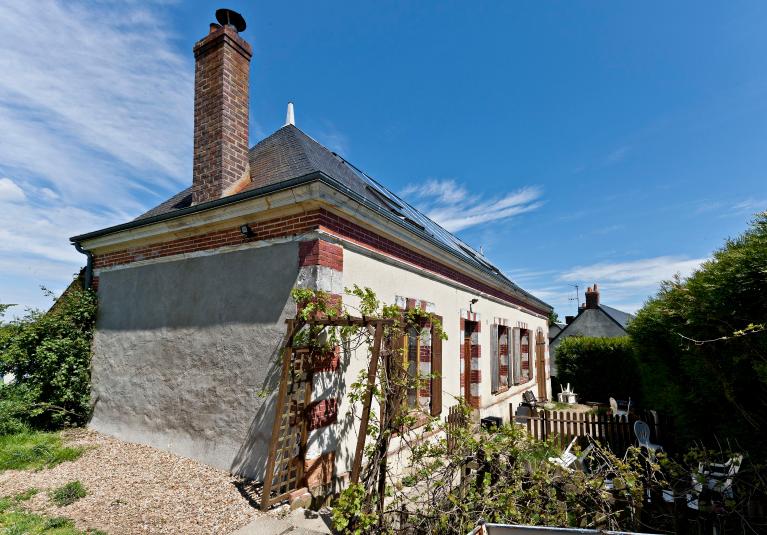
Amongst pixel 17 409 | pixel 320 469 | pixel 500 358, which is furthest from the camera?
pixel 500 358

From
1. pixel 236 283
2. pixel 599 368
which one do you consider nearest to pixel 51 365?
pixel 236 283

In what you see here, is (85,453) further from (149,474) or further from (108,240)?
(108,240)

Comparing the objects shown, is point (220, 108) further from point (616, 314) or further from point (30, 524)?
point (616, 314)

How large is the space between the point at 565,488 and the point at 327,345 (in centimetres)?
260

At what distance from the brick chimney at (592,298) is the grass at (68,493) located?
22738 millimetres

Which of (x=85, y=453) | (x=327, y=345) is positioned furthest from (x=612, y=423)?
(x=85, y=453)

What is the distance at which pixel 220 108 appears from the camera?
600 centimetres

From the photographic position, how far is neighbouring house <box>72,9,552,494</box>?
4.68 meters

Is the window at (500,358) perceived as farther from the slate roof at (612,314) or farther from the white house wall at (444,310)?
the slate roof at (612,314)

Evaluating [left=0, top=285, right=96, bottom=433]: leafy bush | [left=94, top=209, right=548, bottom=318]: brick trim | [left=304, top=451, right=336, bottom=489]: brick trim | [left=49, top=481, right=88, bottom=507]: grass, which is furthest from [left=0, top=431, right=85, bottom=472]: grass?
[left=304, top=451, right=336, bottom=489]: brick trim

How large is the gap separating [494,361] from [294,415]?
273 inches

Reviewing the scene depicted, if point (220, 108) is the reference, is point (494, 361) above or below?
below

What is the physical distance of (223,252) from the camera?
17.8 ft

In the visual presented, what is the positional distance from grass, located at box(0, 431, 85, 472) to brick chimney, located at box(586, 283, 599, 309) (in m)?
22.5
